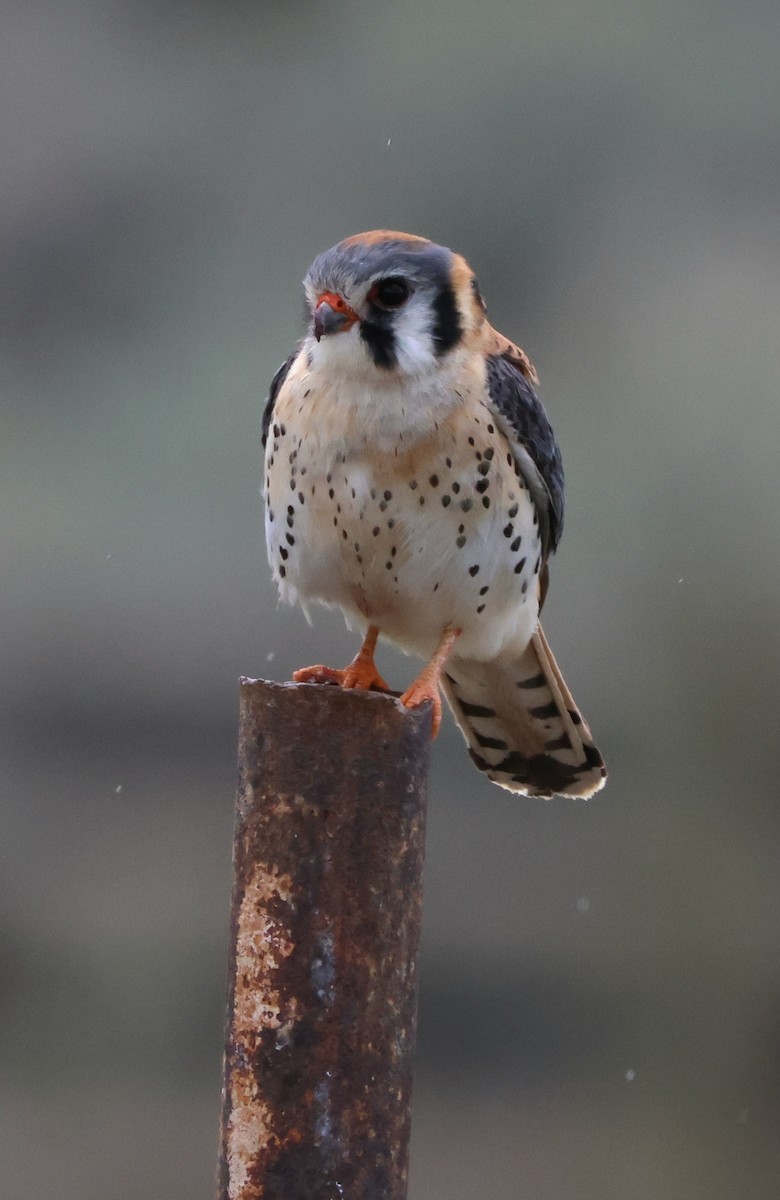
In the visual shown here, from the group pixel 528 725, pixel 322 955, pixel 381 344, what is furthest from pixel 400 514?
pixel 322 955

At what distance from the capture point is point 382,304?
89.9 inches

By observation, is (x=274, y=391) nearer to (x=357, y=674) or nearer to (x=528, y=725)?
(x=357, y=674)

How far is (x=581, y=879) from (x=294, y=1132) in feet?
A: 14.7

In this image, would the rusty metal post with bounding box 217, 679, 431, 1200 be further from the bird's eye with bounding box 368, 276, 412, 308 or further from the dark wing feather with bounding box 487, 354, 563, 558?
the dark wing feather with bounding box 487, 354, 563, 558

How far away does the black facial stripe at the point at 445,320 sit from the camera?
2363mm

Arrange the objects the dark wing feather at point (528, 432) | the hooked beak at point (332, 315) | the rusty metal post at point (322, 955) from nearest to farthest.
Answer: the rusty metal post at point (322, 955) → the hooked beak at point (332, 315) → the dark wing feather at point (528, 432)

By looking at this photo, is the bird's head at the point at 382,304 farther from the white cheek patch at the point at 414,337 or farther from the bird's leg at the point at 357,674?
the bird's leg at the point at 357,674

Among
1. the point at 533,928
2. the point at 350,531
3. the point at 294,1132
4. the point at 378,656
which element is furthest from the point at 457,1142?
the point at 294,1132

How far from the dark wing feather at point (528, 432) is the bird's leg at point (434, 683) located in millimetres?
259

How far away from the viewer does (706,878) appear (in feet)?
19.7

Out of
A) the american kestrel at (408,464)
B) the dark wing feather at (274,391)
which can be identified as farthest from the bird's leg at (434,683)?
the dark wing feather at (274,391)

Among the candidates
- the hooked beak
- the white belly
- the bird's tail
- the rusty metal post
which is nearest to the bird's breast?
the white belly

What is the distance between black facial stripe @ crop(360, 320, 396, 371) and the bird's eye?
0.03 m

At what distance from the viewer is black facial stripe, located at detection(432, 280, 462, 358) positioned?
93.0 inches
